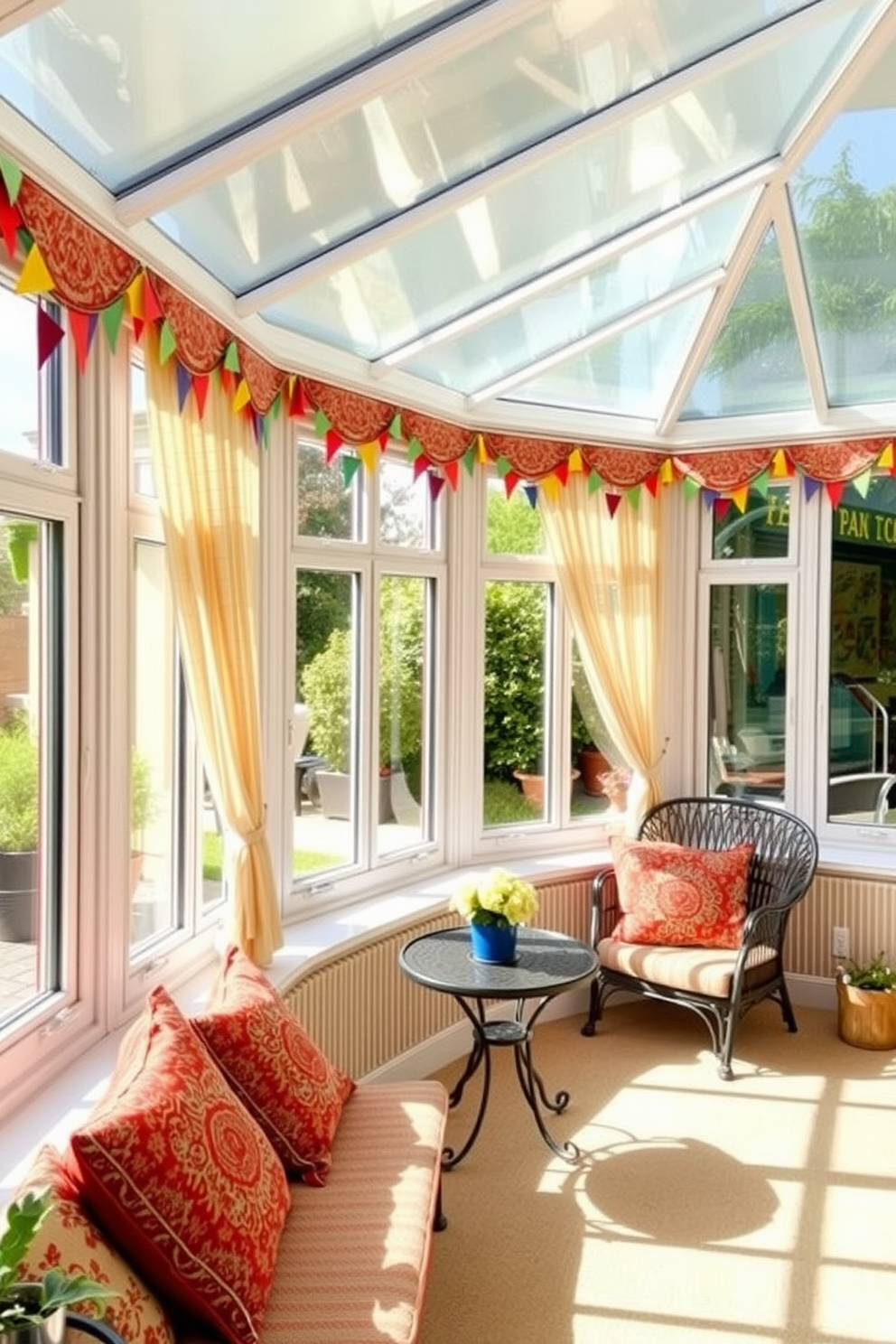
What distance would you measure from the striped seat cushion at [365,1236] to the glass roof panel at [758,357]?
10.3 feet

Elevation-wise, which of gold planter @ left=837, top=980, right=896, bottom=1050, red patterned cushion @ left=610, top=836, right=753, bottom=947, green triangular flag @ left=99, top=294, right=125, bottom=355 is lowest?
gold planter @ left=837, top=980, right=896, bottom=1050

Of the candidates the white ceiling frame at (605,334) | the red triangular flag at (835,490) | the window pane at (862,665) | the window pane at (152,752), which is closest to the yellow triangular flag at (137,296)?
the window pane at (152,752)

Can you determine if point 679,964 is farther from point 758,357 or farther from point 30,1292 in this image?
point 30,1292

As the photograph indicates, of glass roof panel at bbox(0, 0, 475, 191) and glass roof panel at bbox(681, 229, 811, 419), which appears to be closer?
glass roof panel at bbox(0, 0, 475, 191)

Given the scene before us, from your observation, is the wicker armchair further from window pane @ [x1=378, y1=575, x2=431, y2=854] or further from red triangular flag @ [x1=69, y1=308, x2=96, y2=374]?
red triangular flag @ [x1=69, y1=308, x2=96, y2=374]

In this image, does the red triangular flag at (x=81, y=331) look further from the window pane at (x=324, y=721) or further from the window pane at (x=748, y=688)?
the window pane at (x=748, y=688)

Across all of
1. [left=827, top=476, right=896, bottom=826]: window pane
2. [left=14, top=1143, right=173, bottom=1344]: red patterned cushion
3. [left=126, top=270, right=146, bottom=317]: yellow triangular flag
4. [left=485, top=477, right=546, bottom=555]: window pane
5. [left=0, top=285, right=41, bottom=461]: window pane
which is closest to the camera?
[left=14, top=1143, right=173, bottom=1344]: red patterned cushion

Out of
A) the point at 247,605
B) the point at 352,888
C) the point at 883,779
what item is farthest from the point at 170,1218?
the point at 883,779

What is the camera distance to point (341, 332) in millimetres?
3697

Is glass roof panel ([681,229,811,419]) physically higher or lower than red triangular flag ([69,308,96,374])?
higher

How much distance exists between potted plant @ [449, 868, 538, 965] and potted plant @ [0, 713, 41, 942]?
4.49ft

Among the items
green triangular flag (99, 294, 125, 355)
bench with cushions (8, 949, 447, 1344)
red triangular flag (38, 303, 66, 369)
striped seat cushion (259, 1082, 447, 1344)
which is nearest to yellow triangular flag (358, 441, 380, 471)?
green triangular flag (99, 294, 125, 355)

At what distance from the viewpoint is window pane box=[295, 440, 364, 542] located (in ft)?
13.0

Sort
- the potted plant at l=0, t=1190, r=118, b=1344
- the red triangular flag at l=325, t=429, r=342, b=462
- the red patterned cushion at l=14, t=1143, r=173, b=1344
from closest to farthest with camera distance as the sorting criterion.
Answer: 1. the potted plant at l=0, t=1190, r=118, b=1344
2. the red patterned cushion at l=14, t=1143, r=173, b=1344
3. the red triangular flag at l=325, t=429, r=342, b=462
